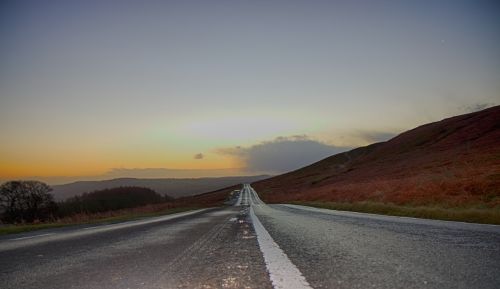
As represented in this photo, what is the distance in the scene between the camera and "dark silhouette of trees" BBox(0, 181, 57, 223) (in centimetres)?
6869

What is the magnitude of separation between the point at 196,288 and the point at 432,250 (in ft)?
11.6

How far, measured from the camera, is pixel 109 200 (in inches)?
4018

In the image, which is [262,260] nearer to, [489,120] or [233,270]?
[233,270]

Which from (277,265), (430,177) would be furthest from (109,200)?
(277,265)

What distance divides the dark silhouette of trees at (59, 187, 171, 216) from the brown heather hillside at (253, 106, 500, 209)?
35.2m

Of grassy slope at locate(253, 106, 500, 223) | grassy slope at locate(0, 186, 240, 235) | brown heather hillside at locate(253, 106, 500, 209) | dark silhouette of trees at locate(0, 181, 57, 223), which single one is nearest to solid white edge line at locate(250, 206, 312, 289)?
grassy slope at locate(253, 106, 500, 223)

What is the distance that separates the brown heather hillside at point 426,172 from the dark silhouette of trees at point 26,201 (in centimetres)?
4023

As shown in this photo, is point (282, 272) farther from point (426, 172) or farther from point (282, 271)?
point (426, 172)

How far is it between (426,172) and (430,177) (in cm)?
1387

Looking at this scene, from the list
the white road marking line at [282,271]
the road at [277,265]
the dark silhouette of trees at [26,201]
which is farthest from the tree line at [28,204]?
the white road marking line at [282,271]

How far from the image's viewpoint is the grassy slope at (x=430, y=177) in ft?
66.0

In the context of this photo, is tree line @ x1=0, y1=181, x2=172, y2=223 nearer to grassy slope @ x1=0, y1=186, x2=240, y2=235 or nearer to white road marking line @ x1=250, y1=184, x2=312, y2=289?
grassy slope @ x1=0, y1=186, x2=240, y2=235

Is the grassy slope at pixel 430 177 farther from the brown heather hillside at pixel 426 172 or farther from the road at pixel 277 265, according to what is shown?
the road at pixel 277 265

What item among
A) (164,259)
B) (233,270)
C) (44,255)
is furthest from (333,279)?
(44,255)
